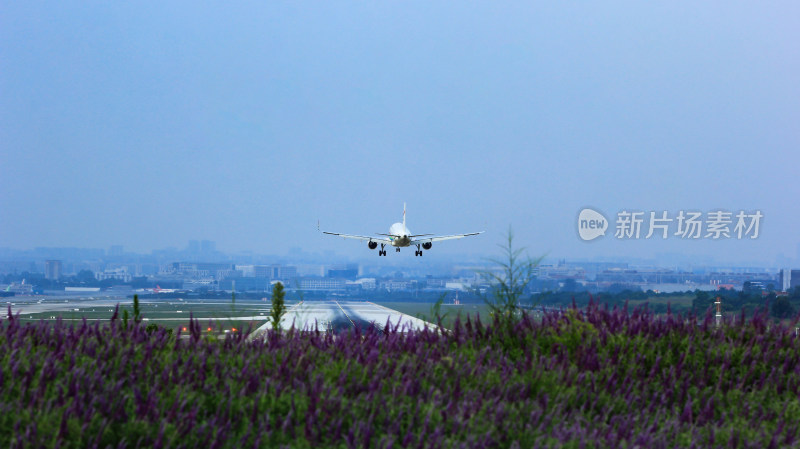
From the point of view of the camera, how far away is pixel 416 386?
5.96m

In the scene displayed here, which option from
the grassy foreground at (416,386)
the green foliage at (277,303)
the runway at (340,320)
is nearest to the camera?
the grassy foreground at (416,386)

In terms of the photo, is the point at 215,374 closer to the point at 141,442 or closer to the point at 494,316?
the point at 141,442

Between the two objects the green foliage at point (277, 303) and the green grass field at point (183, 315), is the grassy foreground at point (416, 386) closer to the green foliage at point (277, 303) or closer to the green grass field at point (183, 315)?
the green foliage at point (277, 303)

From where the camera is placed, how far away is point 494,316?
869cm

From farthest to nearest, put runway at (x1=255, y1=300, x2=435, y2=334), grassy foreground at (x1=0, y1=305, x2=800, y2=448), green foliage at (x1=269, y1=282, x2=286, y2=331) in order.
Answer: runway at (x1=255, y1=300, x2=435, y2=334)
green foliage at (x1=269, y1=282, x2=286, y2=331)
grassy foreground at (x1=0, y1=305, x2=800, y2=448)

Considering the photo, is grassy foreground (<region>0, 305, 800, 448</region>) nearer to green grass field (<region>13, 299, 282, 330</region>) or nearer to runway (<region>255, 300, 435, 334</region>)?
runway (<region>255, 300, 435, 334</region>)

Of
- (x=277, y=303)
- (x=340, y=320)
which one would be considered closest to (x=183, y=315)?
(x=340, y=320)

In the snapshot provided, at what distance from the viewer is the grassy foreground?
498cm

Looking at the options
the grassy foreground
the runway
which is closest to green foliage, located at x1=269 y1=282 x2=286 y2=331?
the runway

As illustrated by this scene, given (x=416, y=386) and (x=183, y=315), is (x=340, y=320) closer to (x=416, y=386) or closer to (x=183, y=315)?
(x=183, y=315)

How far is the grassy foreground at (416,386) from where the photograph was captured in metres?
4.98

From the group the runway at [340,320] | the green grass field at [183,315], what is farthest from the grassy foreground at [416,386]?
the green grass field at [183,315]

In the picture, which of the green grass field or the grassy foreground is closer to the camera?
the grassy foreground

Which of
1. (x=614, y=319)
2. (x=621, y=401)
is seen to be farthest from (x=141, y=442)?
(x=614, y=319)
